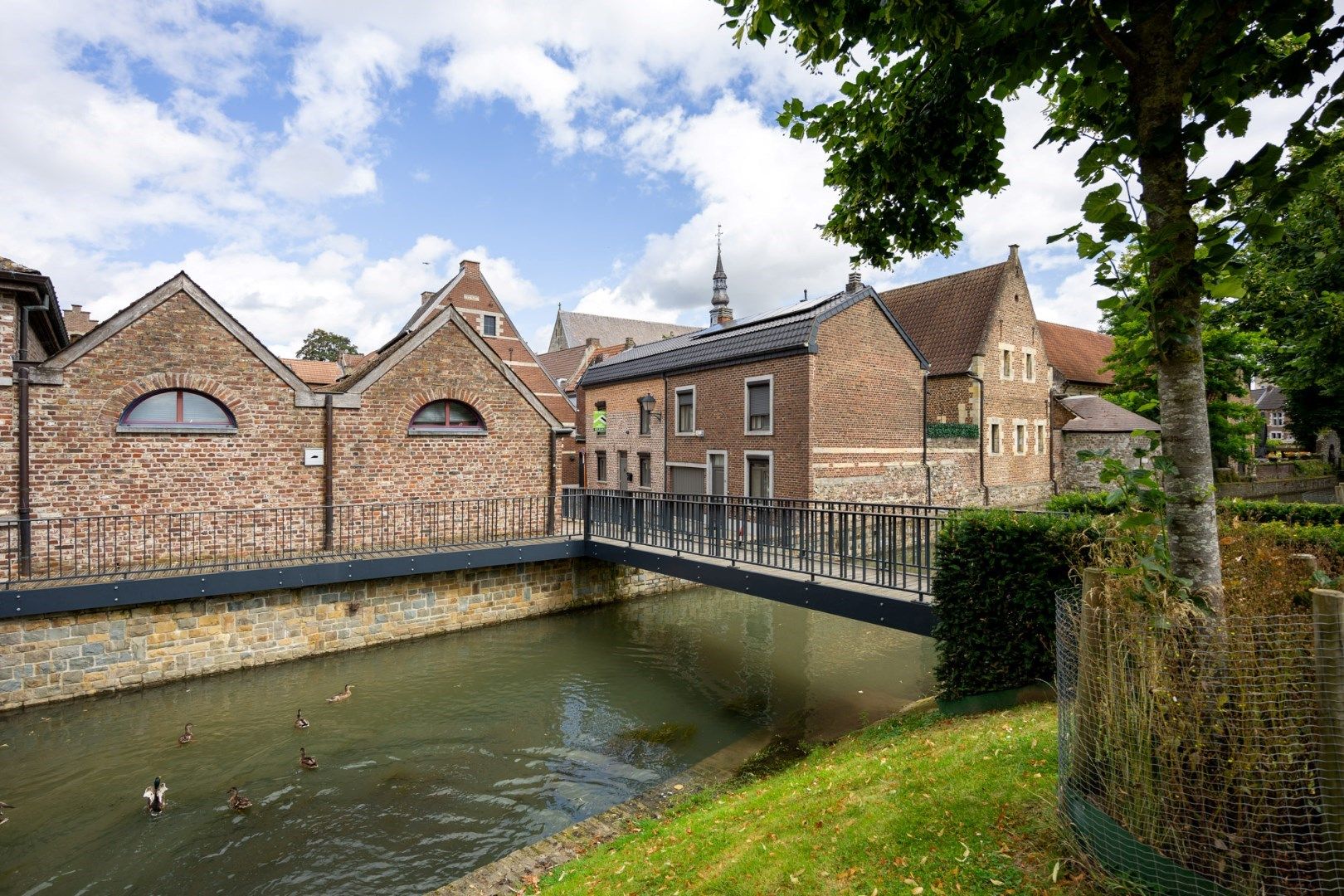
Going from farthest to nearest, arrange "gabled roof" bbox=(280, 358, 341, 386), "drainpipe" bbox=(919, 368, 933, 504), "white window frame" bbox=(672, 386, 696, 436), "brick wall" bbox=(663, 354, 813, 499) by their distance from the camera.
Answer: "gabled roof" bbox=(280, 358, 341, 386) → "white window frame" bbox=(672, 386, 696, 436) → "drainpipe" bbox=(919, 368, 933, 504) → "brick wall" bbox=(663, 354, 813, 499)

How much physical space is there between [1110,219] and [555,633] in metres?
11.8

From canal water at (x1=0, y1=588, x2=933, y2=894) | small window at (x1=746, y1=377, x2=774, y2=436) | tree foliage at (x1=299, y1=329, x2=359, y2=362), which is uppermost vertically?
tree foliage at (x1=299, y1=329, x2=359, y2=362)

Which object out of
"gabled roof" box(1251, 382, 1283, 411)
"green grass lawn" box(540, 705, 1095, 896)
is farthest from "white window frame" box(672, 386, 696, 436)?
"gabled roof" box(1251, 382, 1283, 411)

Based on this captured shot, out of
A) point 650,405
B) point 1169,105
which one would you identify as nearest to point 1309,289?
point 650,405

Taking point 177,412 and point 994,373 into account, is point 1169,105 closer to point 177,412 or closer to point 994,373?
point 177,412

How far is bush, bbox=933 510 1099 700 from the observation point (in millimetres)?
6246

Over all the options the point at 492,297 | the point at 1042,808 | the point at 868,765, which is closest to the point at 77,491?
the point at 868,765

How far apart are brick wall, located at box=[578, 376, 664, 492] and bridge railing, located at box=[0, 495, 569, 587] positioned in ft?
26.2

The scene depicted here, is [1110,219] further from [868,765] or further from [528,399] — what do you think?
[528,399]

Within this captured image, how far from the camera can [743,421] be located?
774 inches

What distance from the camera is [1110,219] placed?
2.93 metres

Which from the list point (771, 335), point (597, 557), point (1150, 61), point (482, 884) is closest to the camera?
point (1150, 61)

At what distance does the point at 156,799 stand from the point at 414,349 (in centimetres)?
916

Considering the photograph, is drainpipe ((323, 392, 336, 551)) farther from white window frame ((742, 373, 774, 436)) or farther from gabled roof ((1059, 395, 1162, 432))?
gabled roof ((1059, 395, 1162, 432))
